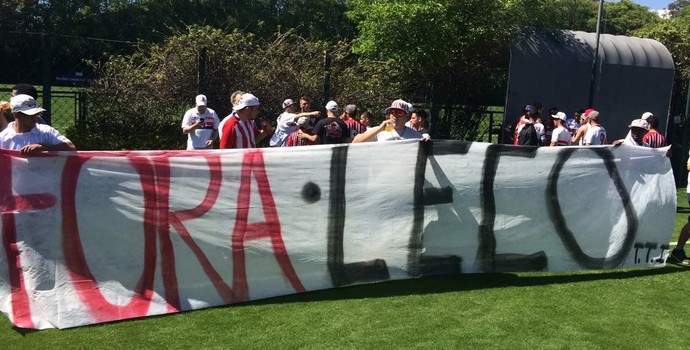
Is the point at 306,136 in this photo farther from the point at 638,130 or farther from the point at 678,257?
the point at 678,257

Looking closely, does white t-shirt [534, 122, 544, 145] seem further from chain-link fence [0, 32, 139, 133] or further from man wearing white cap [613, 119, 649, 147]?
chain-link fence [0, 32, 139, 133]

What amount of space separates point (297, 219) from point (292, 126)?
496cm

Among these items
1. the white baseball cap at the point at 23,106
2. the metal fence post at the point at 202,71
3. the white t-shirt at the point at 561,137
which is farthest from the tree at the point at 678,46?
the white baseball cap at the point at 23,106

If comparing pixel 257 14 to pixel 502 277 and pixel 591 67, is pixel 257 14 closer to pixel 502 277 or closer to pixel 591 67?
pixel 591 67

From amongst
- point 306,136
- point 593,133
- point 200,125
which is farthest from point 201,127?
point 593,133

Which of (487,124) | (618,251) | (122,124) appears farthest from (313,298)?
(487,124)

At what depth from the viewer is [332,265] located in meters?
6.09

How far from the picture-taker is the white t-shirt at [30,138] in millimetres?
5477

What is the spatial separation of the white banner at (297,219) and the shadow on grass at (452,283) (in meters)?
0.09

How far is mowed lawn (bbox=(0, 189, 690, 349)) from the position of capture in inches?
195

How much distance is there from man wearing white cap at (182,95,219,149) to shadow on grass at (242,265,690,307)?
4.07 m

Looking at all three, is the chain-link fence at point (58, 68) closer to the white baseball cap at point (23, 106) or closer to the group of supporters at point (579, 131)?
the white baseball cap at point (23, 106)

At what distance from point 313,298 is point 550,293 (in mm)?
2120

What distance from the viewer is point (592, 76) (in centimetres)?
1495
